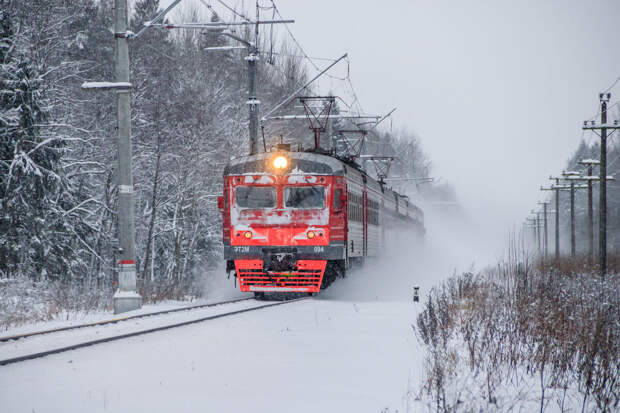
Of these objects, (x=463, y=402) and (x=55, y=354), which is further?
(x=55, y=354)

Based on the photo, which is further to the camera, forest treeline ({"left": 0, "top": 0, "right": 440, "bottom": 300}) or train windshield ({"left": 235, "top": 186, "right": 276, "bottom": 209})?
forest treeline ({"left": 0, "top": 0, "right": 440, "bottom": 300})

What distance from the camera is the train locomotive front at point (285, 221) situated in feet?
52.0

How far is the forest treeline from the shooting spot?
21.2 metres

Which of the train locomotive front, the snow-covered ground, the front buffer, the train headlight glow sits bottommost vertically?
the snow-covered ground

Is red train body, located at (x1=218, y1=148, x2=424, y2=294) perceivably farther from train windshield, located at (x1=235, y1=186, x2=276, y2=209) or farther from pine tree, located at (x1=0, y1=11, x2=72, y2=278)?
pine tree, located at (x1=0, y1=11, x2=72, y2=278)

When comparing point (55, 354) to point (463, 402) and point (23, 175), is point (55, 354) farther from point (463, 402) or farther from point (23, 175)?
point (23, 175)

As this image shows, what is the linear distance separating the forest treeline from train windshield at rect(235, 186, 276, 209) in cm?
339

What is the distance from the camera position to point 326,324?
11414 millimetres

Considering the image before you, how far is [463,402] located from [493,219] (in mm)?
149750

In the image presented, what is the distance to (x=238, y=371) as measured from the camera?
7148 mm

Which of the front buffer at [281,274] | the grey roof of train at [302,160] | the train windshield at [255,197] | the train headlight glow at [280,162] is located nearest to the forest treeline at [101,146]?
the front buffer at [281,274]

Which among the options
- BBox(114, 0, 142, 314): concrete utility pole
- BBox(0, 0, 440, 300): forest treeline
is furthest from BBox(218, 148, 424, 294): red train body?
BBox(0, 0, 440, 300): forest treeline

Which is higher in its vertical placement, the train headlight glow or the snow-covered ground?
the train headlight glow

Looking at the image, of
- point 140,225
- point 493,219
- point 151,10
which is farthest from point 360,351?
point 493,219
